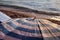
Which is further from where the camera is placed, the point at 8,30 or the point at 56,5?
the point at 56,5

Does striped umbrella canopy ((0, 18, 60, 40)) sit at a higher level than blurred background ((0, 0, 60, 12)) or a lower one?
lower

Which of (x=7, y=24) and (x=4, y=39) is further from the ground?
(x=7, y=24)

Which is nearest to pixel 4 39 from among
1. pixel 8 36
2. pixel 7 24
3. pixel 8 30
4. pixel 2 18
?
pixel 8 36

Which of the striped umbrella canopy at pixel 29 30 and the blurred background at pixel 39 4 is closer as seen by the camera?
the striped umbrella canopy at pixel 29 30

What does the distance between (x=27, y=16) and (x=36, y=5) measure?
398 millimetres

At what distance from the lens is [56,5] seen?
222 centimetres

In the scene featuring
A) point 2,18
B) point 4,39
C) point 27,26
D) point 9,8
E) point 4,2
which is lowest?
point 4,39

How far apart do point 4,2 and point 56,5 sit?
37.0 inches

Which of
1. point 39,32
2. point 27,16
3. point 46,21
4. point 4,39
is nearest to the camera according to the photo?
point 4,39

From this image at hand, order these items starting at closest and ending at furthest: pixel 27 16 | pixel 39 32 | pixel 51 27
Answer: pixel 39 32, pixel 51 27, pixel 27 16

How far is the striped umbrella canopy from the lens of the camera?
1.34m

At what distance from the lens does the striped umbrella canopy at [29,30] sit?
134 centimetres

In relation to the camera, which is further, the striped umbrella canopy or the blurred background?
the blurred background

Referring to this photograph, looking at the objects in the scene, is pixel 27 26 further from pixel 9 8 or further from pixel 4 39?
pixel 9 8
